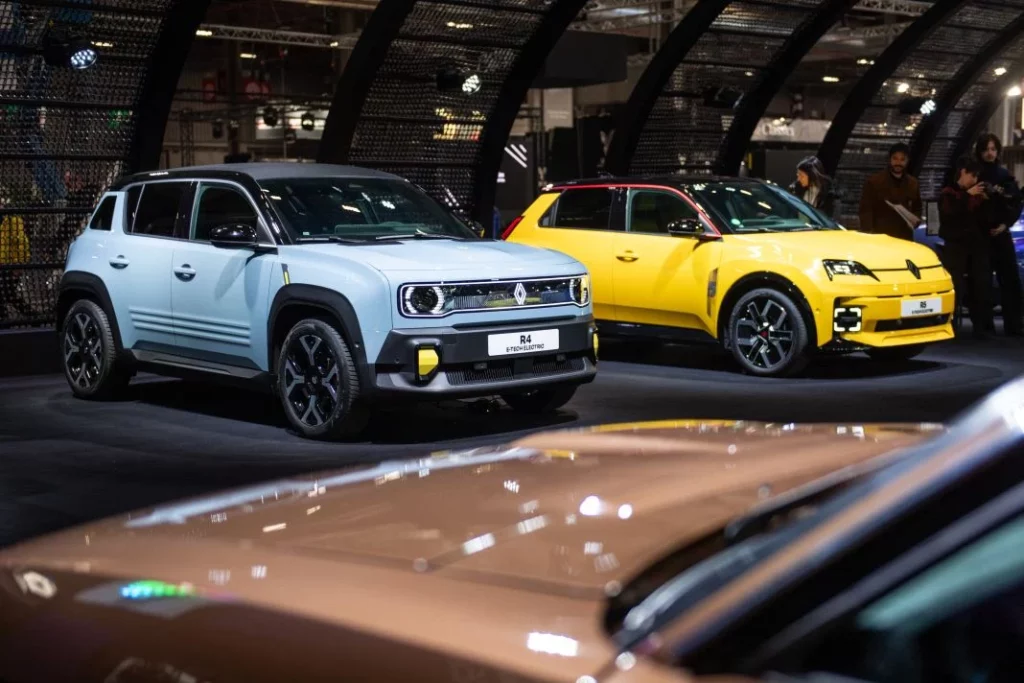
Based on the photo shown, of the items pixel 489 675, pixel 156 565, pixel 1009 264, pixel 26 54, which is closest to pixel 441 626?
pixel 489 675

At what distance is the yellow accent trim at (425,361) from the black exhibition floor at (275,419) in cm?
45

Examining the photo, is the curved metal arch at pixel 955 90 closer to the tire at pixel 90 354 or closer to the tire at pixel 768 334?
the tire at pixel 768 334

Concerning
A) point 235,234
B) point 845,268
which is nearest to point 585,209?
point 845,268

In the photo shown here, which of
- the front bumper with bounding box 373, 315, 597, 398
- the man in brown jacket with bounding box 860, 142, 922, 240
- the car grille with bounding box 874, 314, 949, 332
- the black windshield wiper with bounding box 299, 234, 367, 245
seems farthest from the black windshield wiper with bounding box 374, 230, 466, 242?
the man in brown jacket with bounding box 860, 142, 922, 240

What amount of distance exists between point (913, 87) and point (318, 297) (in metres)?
13.7

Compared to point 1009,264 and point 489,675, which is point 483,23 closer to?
point 1009,264

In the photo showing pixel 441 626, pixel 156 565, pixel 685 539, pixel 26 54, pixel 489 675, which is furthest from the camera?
pixel 26 54

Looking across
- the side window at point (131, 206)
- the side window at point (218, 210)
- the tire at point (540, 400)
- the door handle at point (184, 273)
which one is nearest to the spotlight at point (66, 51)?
the side window at point (131, 206)

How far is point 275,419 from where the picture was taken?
9.52 meters

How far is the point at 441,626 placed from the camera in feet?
6.09

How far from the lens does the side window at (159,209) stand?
31.9 ft

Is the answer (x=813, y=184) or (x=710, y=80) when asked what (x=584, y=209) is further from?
(x=710, y=80)

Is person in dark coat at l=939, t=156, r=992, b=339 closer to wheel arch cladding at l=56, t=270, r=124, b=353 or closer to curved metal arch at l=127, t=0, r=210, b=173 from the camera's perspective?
curved metal arch at l=127, t=0, r=210, b=173

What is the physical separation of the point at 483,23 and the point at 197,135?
33.7 metres
